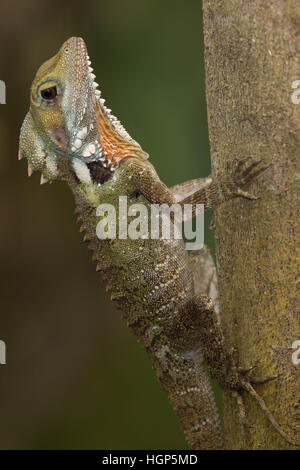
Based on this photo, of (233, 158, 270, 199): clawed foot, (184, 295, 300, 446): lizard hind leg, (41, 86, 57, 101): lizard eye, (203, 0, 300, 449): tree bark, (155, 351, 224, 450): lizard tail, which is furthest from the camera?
(155, 351, 224, 450): lizard tail

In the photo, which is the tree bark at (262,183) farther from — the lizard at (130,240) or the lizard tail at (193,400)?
the lizard tail at (193,400)

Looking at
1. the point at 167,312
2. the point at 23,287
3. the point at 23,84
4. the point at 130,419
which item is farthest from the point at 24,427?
the point at 23,84

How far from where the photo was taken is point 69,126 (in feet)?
11.5

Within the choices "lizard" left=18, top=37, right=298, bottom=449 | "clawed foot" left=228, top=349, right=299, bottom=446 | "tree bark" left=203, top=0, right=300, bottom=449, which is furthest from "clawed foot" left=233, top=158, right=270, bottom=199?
"clawed foot" left=228, top=349, right=299, bottom=446

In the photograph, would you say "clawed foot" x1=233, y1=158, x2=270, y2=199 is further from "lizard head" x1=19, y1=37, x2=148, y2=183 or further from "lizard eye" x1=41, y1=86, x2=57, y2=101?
"lizard eye" x1=41, y1=86, x2=57, y2=101

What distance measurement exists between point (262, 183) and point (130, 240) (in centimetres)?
108

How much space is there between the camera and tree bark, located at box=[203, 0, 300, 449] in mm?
2666

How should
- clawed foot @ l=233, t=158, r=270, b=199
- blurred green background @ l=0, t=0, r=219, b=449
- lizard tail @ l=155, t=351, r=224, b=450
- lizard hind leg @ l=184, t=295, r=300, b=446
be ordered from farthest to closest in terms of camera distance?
blurred green background @ l=0, t=0, r=219, b=449 → lizard tail @ l=155, t=351, r=224, b=450 → lizard hind leg @ l=184, t=295, r=300, b=446 → clawed foot @ l=233, t=158, r=270, b=199

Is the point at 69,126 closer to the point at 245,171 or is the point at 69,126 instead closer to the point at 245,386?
the point at 245,171

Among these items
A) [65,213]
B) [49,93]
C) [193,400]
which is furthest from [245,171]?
[65,213]

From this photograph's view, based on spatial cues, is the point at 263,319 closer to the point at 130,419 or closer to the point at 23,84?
the point at 130,419

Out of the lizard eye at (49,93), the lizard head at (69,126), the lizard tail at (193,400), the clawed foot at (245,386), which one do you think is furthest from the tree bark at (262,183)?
the lizard eye at (49,93)
